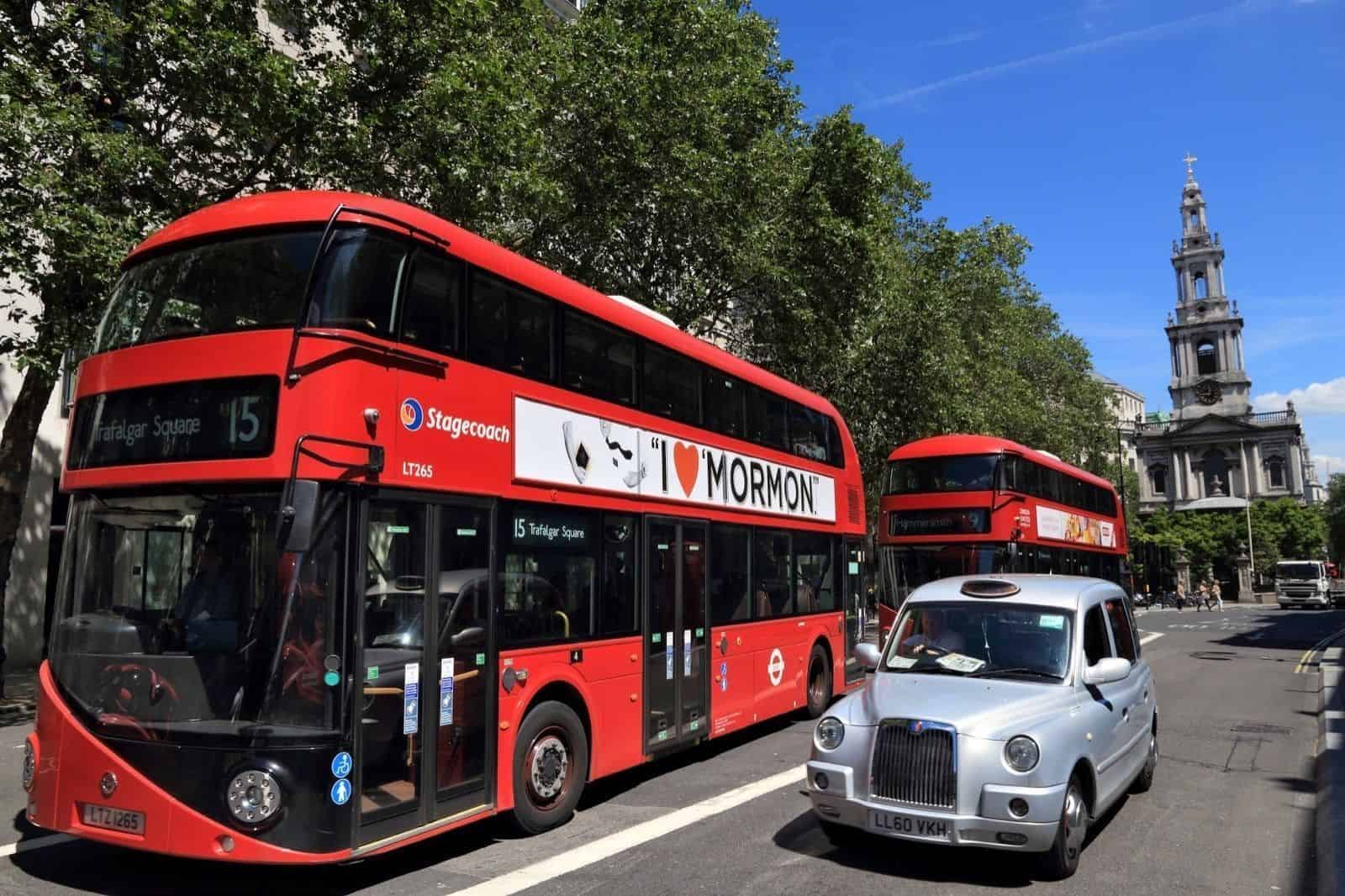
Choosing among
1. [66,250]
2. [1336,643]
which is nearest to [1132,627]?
[66,250]

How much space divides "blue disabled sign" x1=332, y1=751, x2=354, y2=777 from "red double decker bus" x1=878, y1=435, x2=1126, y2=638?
1385cm

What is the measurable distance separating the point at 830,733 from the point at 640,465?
3439 mm

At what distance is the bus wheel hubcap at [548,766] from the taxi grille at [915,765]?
8.59ft

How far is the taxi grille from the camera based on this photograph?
5.87 m

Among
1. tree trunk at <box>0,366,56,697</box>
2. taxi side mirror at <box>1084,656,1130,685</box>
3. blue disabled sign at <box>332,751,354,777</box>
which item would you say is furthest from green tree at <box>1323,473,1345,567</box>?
blue disabled sign at <box>332,751,354,777</box>

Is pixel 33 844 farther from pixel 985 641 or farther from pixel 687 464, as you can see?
pixel 985 641

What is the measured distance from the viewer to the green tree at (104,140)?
36.1ft

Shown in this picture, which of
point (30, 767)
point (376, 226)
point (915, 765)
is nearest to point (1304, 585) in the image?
point (915, 765)

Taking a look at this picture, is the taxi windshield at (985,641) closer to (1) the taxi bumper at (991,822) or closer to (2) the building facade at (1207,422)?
(1) the taxi bumper at (991,822)

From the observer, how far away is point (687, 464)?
32.5 feet

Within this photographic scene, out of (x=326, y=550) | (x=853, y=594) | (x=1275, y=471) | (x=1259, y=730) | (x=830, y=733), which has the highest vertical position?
(x=1275, y=471)

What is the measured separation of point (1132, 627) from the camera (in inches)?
336

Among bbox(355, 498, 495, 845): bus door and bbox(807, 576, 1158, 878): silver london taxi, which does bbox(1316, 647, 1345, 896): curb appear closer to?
bbox(807, 576, 1158, 878): silver london taxi

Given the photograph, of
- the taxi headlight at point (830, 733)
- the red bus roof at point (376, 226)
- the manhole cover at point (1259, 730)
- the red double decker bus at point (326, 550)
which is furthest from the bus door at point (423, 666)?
the manhole cover at point (1259, 730)
